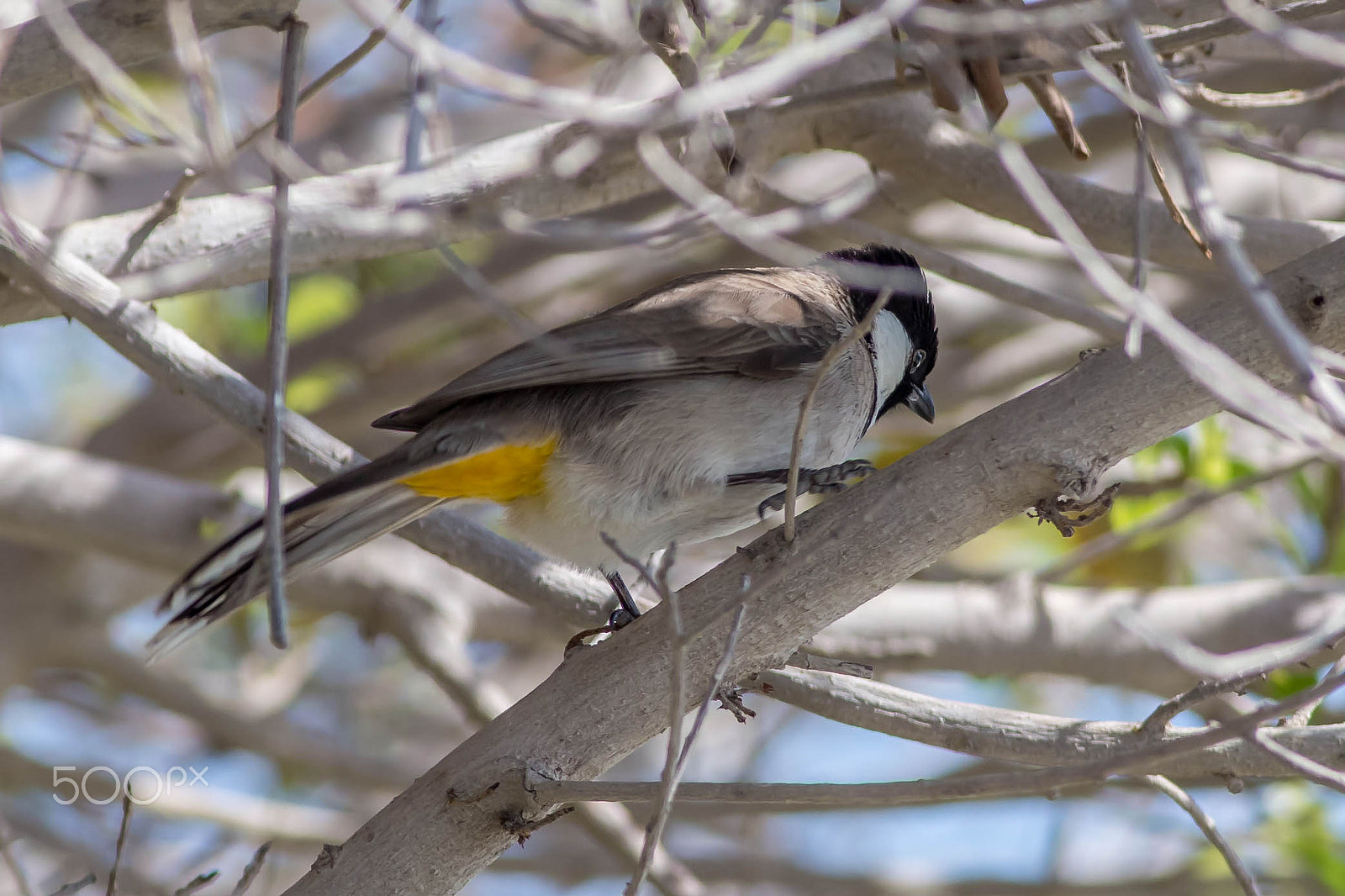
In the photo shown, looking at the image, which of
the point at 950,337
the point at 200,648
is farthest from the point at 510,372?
the point at 200,648

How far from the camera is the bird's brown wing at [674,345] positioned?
3033 millimetres

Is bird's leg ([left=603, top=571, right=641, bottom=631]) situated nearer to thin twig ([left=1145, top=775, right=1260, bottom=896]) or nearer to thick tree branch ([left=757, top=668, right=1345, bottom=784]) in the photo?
thick tree branch ([left=757, top=668, right=1345, bottom=784])

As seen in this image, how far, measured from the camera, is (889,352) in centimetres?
370

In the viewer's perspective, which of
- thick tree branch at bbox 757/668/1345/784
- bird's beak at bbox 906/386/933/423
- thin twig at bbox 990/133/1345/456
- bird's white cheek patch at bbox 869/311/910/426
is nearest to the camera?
thin twig at bbox 990/133/1345/456

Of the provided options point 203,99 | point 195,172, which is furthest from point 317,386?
point 203,99

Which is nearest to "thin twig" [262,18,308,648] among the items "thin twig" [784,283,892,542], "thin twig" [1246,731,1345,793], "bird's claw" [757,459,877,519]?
"thin twig" [784,283,892,542]

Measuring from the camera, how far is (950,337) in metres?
5.37

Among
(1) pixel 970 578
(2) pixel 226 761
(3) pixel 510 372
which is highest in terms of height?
(2) pixel 226 761

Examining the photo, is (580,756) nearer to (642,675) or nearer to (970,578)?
(642,675)

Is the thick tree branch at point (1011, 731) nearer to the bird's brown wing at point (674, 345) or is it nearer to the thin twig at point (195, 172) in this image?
the bird's brown wing at point (674, 345)

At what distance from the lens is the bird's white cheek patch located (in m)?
3.58

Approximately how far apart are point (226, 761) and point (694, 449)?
3.13m

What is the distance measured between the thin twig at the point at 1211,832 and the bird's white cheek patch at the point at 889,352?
1.28 meters

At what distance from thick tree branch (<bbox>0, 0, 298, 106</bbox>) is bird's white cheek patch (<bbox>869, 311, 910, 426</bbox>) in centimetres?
172
